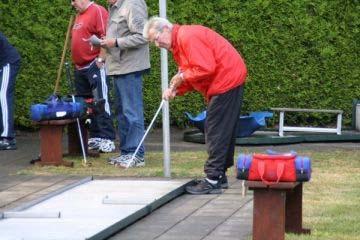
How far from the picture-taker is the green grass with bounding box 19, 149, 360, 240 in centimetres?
675

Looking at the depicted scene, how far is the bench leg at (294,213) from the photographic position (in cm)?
652

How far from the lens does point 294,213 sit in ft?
21.5

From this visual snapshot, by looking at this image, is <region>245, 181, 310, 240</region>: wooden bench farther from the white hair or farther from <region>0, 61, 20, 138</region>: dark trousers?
<region>0, 61, 20, 138</region>: dark trousers

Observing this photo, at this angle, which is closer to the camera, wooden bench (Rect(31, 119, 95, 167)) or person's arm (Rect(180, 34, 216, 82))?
person's arm (Rect(180, 34, 216, 82))

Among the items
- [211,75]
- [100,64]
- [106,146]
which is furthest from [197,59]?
[106,146]

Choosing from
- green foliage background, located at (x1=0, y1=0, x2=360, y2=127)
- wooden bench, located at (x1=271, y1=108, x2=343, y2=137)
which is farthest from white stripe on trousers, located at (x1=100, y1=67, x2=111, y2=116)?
wooden bench, located at (x1=271, y1=108, x2=343, y2=137)

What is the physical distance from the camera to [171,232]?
6648mm

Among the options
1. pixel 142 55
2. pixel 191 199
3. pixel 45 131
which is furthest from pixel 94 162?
pixel 191 199

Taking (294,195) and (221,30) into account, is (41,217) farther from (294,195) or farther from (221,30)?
(221,30)

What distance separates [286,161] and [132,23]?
3.59 m

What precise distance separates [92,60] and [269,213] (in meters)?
4.75

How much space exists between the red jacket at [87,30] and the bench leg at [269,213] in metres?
4.57

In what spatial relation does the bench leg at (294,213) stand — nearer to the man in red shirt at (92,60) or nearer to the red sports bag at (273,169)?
the red sports bag at (273,169)

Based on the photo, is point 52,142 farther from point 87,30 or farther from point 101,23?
point 101,23
